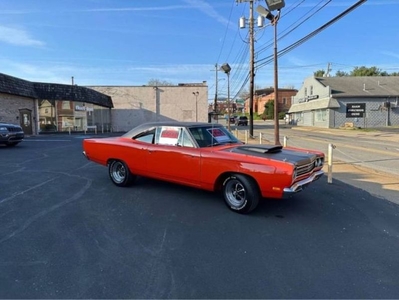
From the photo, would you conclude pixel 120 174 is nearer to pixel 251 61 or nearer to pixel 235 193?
pixel 235 193

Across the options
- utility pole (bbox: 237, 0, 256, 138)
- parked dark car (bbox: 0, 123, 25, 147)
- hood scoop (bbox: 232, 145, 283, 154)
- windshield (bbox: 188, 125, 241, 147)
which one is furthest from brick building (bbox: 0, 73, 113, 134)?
hood scoop (bbox: 232, 145, 283, 154)

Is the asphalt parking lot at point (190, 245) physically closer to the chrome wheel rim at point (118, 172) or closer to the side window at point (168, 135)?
the chrome wheel rim at point (118, 172)

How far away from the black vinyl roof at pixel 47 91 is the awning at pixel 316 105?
2788 centimetres

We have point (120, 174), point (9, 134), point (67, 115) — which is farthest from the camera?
point (67, 115)

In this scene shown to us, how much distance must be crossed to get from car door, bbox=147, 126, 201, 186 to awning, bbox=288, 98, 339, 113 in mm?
36084

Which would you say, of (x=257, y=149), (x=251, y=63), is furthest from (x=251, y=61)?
(x=257, y=149)

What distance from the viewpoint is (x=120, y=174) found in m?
6.82

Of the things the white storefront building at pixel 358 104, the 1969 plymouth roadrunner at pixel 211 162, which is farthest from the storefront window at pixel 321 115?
the 1969 plymouth roadrunner at pixel 211 162

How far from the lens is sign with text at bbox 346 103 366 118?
38.1 metres

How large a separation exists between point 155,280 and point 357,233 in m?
3.03

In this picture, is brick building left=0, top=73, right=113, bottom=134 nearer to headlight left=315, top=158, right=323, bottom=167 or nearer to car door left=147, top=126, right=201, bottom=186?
car door left=147, top=126, right=201, bottom=186

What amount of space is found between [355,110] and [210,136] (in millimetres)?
38225

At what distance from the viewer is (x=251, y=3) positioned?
2361cm

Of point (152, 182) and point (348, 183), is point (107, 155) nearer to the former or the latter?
point (152, 182)
